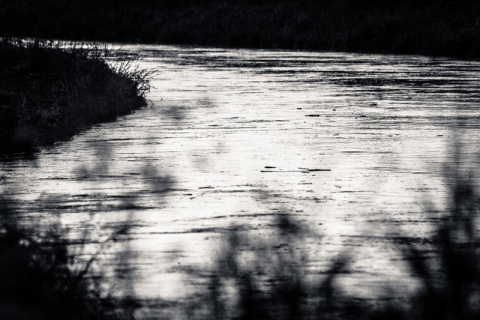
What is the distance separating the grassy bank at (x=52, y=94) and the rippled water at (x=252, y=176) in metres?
0.38

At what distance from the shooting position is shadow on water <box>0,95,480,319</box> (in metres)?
6.53

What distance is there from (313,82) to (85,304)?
2385cm

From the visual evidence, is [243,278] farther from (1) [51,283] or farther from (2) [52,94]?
(2) [52,94]

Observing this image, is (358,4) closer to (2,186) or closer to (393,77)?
(393,77)

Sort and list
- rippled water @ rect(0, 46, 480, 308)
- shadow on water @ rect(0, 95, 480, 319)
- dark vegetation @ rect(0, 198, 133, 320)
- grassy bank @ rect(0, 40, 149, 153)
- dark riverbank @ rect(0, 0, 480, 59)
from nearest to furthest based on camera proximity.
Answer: dark vegetation @ rect(0, 198, 133, 320), shadow on water @ rect(0, 95, 480, 319), rippled water @ rect(0, 46, 480, 308), grassy bank @ rect(0, 40, 149, 153), dark riverbank @ rect(0, 0, 480, 59)

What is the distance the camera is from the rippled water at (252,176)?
8547 mm

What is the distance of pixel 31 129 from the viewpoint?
1611 centimetres

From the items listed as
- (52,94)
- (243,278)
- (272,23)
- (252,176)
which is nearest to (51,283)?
(243,278)

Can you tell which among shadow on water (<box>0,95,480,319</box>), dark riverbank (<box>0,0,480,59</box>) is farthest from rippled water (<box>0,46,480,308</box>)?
dark riverbank (<box>0,0,480,59</box>)

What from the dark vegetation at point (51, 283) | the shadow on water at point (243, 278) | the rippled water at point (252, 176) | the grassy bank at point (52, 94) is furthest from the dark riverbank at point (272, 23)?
the dark vegetation at point (51, 283)

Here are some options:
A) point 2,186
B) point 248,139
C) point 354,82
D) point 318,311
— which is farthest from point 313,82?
point 318,311

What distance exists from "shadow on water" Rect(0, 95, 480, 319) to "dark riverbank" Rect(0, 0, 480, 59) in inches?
1216

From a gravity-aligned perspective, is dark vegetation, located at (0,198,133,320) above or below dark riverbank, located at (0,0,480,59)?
above

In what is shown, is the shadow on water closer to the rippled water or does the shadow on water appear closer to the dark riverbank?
the rippled water
